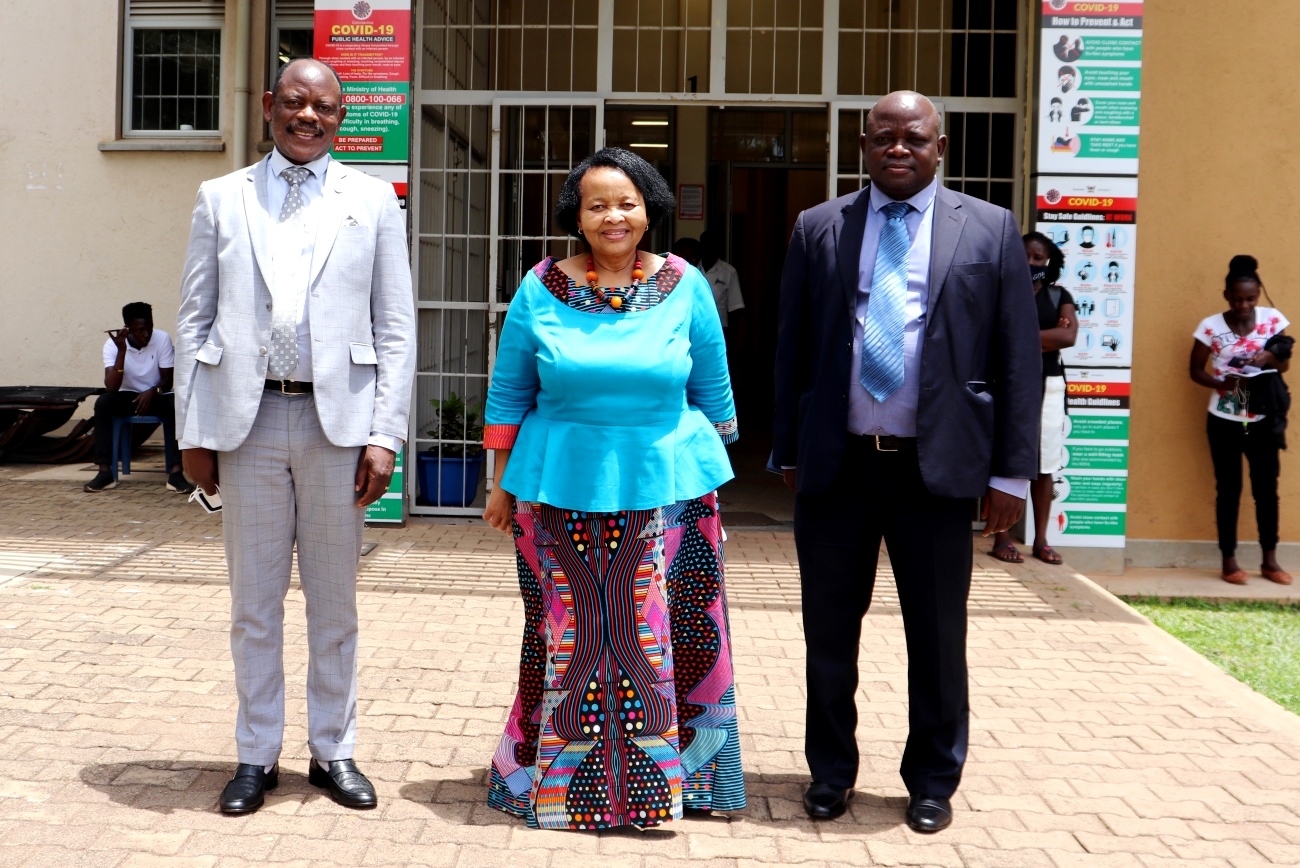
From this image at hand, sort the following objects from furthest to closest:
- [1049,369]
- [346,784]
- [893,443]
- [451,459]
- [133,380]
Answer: [133,380], [451,459], [1049,369], [346,784], [893,443]

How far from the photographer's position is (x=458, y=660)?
18.6 ft

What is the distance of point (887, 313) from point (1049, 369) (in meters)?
4.55

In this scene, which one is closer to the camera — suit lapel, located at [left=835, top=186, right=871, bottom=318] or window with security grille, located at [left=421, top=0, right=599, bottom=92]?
suit lapel, located at [left=835, top=186, right=871, bottom=318]

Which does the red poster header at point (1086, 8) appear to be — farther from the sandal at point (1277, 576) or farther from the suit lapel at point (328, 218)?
the suit lapel at point (328, 218)

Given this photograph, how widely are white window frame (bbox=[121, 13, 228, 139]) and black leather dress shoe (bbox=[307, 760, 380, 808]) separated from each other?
915 cm

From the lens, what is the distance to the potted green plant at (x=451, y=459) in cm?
905

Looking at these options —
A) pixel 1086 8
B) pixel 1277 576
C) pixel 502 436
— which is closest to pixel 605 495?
pixel 502 436

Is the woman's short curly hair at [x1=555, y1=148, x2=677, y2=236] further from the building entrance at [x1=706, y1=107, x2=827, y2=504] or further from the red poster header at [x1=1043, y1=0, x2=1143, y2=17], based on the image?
the building entrance at [x1=706, y1=107, x2=827, y2=504]

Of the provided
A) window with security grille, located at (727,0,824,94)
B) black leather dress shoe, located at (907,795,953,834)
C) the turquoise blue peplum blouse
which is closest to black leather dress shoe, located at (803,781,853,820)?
black leather dress shoe, located at (907,795,953,834)

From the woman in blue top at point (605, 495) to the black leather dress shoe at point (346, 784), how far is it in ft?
1.27

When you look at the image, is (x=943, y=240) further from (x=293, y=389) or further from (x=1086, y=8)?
(x=1086, y=8)

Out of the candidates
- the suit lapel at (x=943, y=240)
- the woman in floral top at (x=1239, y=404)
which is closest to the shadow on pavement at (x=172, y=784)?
the suit lapel at (x=943, y=240)

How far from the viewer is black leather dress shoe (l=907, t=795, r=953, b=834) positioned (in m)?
3.85

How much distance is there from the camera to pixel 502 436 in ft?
12.8
